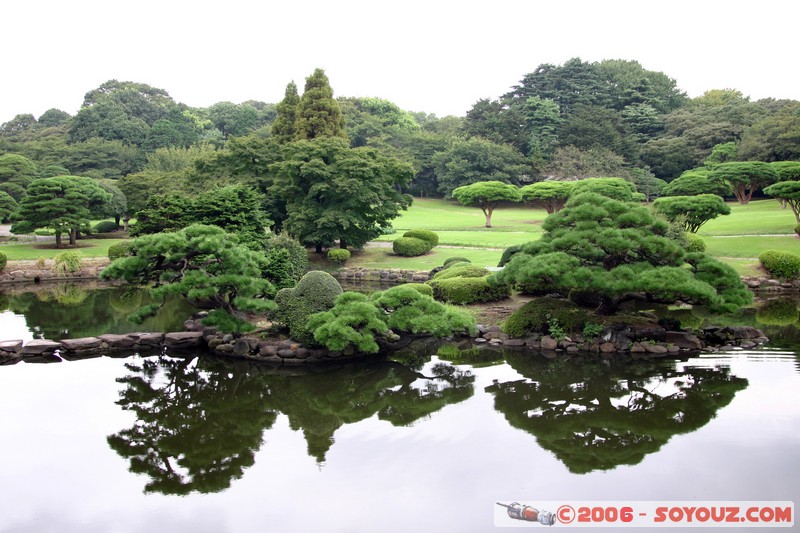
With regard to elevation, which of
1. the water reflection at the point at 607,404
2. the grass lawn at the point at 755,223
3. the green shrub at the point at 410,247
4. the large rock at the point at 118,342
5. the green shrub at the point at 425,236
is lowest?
the water reflection at the point at 607,404

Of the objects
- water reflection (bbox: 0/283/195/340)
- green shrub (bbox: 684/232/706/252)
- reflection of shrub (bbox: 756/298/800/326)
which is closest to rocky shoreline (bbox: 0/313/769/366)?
water reflection (bbox: 0/283/195/340)

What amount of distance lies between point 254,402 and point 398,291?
12.5 feet

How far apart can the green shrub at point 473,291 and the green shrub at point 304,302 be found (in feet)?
14.2

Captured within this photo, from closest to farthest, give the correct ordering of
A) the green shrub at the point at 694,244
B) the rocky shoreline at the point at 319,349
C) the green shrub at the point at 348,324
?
the green shrub at the point at 348,324 → the rocky shoreline at the point at 319,349 → the green shrub at the point at 694,244

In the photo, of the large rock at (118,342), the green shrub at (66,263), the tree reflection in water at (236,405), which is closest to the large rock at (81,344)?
the large rock at (118,342)

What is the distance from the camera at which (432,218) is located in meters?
41.2

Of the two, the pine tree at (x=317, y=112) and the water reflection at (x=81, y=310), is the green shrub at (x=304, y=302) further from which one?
the pine tree at (x=317, y=112)

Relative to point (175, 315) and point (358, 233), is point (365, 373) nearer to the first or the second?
point (175, 315)

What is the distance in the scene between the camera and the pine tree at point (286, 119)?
97.9 feet

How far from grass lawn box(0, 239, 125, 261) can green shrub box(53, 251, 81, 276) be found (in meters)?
0.81

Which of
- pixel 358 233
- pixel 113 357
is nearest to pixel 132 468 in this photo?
pixel 113 357

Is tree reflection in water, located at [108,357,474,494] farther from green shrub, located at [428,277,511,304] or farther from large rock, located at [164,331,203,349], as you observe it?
green shrub, located at [428,277,511,304]

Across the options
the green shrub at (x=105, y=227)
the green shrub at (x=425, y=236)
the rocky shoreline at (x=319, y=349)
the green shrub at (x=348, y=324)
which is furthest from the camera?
the green shrub at (x=105, y=227)

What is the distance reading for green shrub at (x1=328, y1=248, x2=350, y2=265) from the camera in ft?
81.9
